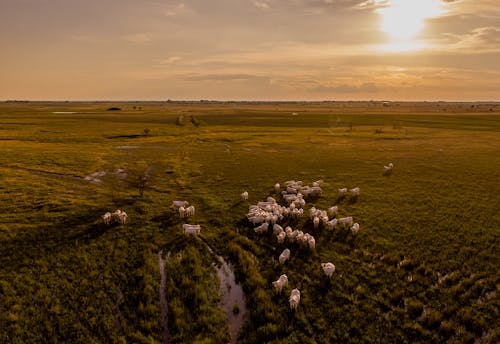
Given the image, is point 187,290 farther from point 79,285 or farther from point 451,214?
point 451,214

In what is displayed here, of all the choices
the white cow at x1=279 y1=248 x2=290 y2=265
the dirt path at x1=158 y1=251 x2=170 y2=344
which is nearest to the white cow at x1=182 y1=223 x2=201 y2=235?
the dirt path at x1=158 y1=251 x2=170 y2=344

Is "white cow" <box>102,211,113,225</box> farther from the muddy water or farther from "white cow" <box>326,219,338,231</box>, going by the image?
"white cow" <box>326,219,338,231</box>

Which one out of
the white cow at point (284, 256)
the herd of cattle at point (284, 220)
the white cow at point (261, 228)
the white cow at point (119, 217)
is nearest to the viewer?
the white cow at point (284, 256)

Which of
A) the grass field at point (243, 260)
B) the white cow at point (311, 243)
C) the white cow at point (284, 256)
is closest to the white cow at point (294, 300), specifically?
the grass field at point (243, 260)

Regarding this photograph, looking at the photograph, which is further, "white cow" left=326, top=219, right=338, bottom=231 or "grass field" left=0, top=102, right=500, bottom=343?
"white cow" left=326, top=219, right=338, bottom=231

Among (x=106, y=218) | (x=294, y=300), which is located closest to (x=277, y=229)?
(x=294, y=300)

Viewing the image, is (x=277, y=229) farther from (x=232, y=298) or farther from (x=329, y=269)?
(x=232, y=298)

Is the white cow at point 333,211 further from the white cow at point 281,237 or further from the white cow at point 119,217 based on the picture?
the white cow at point 119,217
